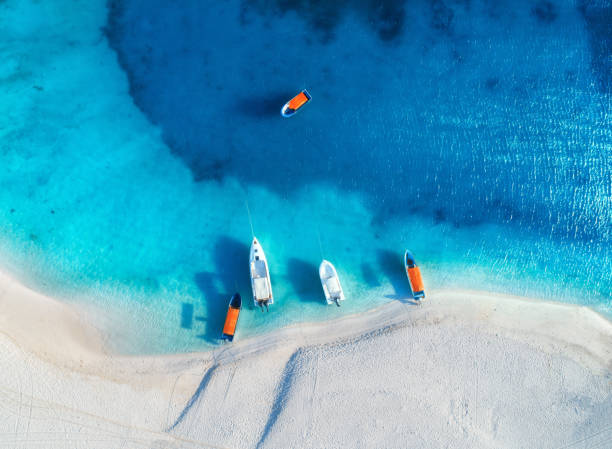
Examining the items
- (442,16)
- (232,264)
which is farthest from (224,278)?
(442,16)

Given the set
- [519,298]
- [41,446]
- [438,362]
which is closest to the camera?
[41,446]

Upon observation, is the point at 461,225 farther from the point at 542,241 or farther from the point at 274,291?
the point at 274,291

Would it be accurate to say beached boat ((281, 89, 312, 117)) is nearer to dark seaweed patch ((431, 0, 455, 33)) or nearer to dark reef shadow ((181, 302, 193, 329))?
dark seaweed patch ((431, 0, 455, 33))

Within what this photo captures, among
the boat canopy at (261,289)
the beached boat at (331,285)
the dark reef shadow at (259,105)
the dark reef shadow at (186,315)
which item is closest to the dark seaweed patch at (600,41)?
the dark reef shadow at (259,105)

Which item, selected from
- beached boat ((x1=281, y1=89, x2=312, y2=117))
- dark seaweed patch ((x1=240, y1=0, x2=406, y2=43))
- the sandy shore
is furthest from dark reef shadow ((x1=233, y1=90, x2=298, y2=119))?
the sandy shore

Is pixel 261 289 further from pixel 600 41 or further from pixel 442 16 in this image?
pixel 600 41

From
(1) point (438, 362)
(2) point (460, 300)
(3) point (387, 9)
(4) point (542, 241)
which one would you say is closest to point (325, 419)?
(1) point (438, 362)
